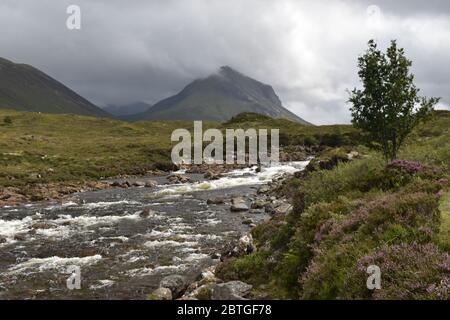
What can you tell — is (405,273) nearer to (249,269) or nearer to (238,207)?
(249,269)

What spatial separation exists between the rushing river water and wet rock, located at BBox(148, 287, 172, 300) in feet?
5.50

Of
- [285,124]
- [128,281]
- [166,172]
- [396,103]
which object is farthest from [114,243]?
[285,124]

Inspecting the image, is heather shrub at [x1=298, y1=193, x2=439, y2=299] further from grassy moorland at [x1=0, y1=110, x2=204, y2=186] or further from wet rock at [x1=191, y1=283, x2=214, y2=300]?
grassy moorland at [x1=0, y1=110, x2=204, y2=186]

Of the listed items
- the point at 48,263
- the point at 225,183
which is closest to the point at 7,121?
the point at 225,183

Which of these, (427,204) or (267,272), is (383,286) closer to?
(427,204)

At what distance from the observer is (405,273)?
366 inches

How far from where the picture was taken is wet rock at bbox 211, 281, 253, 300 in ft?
42.7

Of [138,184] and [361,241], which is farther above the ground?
[361,241]

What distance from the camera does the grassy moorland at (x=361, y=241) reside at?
9477 millimetres

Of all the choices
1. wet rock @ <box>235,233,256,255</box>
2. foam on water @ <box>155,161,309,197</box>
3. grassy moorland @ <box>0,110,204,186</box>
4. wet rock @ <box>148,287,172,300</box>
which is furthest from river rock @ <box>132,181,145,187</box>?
wet rock @ <box>148,287,172,300</box>

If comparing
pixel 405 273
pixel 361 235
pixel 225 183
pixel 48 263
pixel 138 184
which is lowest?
pixel 48 263

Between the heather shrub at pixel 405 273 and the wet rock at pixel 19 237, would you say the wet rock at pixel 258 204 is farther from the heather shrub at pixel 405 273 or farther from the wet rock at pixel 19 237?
the heather shrub at pixel 405 273

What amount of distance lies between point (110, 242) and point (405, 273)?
2206cm

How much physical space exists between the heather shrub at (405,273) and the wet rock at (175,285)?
891 centimetres
